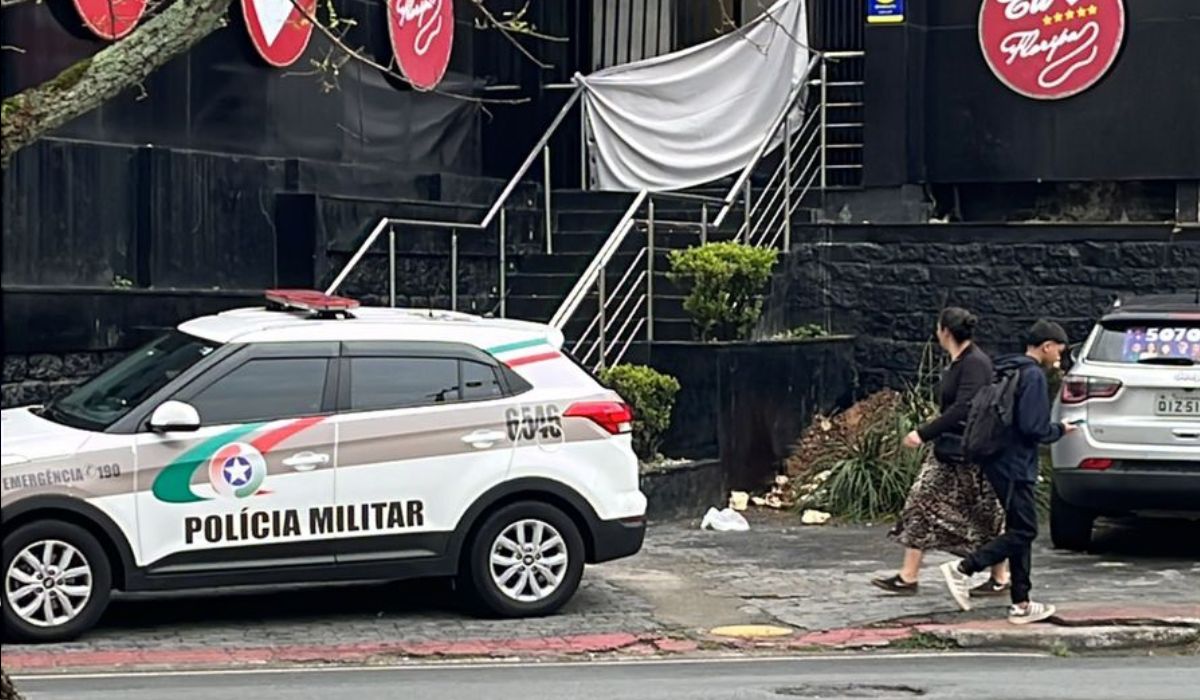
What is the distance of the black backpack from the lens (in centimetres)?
1053

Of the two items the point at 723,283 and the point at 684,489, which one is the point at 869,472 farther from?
the point at 723,283

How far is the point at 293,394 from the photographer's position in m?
10.5

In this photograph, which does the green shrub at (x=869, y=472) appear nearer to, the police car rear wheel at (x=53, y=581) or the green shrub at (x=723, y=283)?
the green shrub at (x=723, y=283)

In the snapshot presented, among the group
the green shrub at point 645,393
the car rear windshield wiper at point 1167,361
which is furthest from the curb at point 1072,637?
the green shrub at point 645,393

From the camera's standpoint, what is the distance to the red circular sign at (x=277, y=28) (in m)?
15.2

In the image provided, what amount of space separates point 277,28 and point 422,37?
2.19 meters

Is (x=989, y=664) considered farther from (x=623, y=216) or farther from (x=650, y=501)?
(x=623, y=216)

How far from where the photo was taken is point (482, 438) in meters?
10.7

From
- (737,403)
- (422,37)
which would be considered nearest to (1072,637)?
(737,403)

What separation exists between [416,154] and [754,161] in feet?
10.4

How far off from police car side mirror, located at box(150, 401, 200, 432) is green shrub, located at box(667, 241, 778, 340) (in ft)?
21.2

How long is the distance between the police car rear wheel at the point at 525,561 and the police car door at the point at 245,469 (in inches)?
35.5

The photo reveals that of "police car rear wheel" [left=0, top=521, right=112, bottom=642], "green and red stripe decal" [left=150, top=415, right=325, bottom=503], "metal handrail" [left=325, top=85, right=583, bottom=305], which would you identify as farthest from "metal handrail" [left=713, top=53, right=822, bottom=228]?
"police car rear wheel" [left=0, top=521, right=112, bottom=642]

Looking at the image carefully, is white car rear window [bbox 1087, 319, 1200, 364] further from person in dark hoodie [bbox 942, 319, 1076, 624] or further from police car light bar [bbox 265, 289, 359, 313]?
police car light bar [bbox 265, 289, 359, 313]
